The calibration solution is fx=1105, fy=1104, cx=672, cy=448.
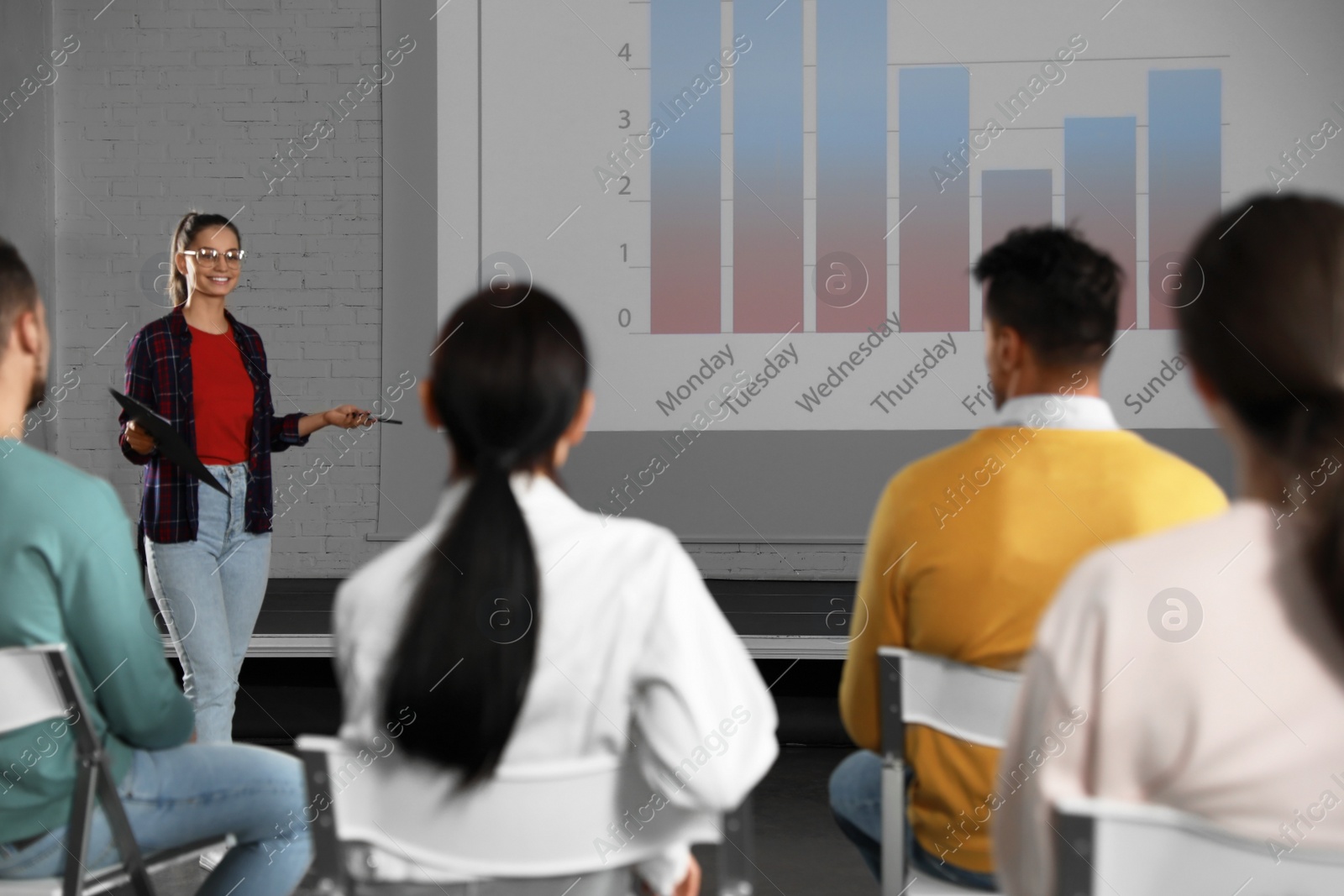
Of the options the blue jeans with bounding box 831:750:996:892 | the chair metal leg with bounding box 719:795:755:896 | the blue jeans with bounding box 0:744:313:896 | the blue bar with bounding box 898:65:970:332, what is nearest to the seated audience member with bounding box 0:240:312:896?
the blue jeans with bounding box 0:744:313:896

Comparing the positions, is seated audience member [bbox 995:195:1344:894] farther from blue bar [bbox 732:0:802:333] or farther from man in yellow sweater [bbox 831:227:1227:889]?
blue bar [bbox 732:0:802:333]

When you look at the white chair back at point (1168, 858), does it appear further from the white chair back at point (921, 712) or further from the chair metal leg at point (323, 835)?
the chair metal leg at point (323, 835)

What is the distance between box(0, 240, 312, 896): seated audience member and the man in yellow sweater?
801 mm

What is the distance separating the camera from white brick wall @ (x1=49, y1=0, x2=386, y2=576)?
4559mm

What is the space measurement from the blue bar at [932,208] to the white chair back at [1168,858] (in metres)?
3.56

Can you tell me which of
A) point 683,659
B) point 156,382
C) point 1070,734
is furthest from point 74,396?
point 1070,734

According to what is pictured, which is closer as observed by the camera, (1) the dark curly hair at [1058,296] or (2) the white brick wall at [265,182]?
(1) the dark curly hair at [1058,296]

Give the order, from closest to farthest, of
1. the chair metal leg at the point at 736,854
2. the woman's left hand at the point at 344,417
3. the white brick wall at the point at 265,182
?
1. the chair metal leg at the point at 736,854
2. the woman's left hand at the point at 344,417
3. the white brick wall at the point at 265,182

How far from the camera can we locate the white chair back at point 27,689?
3.76 feet

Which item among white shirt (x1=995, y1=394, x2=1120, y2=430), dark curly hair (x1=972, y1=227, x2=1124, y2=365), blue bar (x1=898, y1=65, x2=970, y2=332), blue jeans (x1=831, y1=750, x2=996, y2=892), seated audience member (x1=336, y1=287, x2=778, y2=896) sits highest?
blue bar (x1=898, y1=65, x2=970, y2=332)

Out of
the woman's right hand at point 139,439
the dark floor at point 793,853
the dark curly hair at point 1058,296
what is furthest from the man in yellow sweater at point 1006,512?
the woman's right hand at point 139,439

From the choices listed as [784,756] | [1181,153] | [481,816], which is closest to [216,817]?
[481,816]

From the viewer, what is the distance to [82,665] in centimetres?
125

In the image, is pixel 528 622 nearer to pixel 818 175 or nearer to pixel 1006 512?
pixel 1006 512
